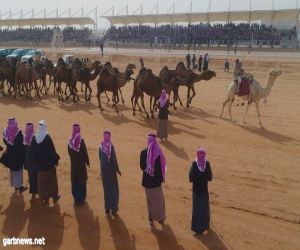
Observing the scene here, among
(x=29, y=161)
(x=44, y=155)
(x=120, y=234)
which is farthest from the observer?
(x=29, y=161)

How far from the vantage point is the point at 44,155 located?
7246mm

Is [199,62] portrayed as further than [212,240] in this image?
Yes

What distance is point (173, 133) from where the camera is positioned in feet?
41.7

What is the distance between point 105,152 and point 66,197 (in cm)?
171

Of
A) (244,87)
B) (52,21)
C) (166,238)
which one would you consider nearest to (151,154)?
(166,238)

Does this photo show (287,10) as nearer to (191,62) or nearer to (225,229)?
(191,62)

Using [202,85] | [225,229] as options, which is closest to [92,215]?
[225,229]

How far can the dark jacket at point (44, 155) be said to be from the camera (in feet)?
23.8

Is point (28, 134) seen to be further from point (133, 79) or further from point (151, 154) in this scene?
point (133, 79)

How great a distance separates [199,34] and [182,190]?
3946 cm

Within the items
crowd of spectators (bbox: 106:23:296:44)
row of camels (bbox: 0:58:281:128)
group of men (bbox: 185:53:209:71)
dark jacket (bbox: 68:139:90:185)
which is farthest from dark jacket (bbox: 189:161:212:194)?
crowd of spectators (bbox: 106:23:296:44)

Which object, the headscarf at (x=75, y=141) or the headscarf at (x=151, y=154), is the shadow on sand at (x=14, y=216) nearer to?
the headscarf at (x=75, y=141)

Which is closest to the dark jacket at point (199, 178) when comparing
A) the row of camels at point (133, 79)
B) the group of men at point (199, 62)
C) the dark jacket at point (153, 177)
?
the dark jacket at point (153, 177)

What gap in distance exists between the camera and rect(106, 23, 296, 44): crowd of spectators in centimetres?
4275
